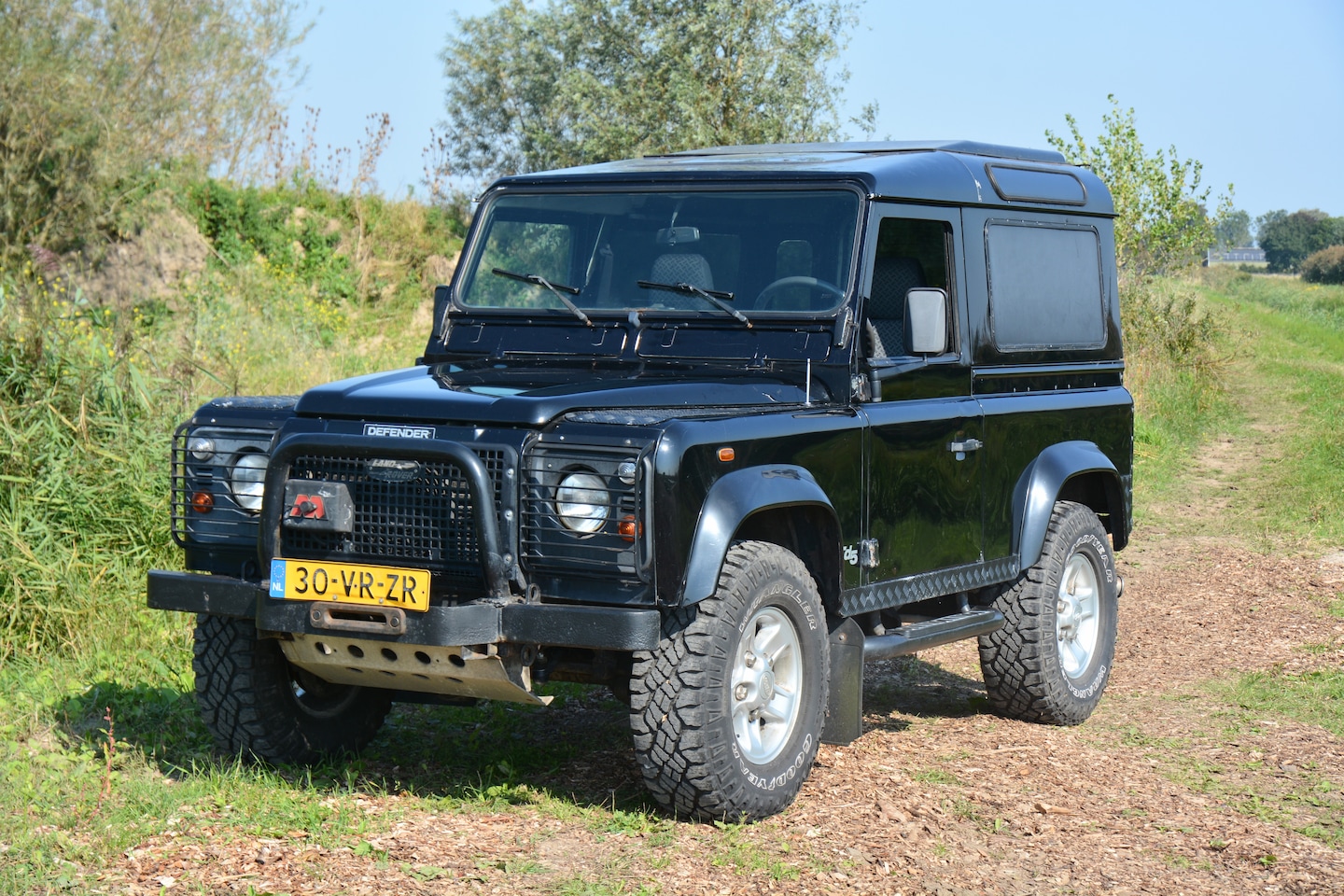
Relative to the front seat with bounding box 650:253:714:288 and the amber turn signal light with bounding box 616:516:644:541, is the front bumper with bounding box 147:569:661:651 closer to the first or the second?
the amber turn signal light with bounding box 616:516:644:541

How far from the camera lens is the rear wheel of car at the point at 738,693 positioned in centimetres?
439

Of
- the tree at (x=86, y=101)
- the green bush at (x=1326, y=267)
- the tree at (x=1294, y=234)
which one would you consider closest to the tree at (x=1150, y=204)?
the tree at (x=86, y=101)

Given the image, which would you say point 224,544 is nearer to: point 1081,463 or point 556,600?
point 556,600

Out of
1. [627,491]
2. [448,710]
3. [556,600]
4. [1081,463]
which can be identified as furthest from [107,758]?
[1081,463]

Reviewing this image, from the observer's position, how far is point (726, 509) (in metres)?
4.36

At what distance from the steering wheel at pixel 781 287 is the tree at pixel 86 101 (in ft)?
45.2

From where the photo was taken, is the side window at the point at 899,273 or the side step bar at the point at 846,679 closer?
the side step bar at the point at 846,679

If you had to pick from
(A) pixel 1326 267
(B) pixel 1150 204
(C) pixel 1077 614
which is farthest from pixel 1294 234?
(C) pixel 1077 614

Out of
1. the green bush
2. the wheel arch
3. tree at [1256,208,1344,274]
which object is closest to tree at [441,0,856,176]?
the wheel arch

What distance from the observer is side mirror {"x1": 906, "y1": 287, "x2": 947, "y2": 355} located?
523 cm

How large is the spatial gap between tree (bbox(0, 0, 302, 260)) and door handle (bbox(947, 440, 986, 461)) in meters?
14.0

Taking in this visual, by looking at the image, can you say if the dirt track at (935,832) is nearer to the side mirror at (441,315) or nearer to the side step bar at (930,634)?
the side step bar at (930,634)

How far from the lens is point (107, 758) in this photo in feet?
17.4

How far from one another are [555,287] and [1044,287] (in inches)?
92.1
